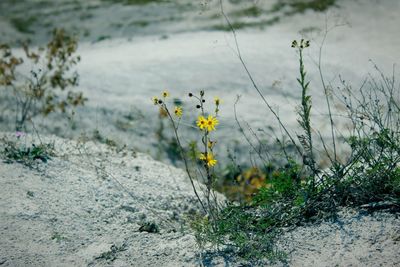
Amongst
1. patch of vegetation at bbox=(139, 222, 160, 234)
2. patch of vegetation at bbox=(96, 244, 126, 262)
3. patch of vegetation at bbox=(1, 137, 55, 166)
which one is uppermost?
patch of vegetation at bbox=(1, 137, 55, 166)

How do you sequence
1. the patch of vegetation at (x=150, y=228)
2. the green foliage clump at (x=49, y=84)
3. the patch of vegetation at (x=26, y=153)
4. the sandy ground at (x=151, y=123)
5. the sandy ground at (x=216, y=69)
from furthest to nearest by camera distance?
1. the green foliage clump at (x=49, y=84)
2. the sandy ground at (x=216, y=69)
3. the patch of vegetation at (x=26, y=153)
4. the patch of vegetation at (x=150, y=228)
5. the sandy ground at (x=151, y=123)

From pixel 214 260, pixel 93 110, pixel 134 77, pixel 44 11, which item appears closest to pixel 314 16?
pixel 134 77

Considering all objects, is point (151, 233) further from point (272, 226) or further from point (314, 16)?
point (314, 16)

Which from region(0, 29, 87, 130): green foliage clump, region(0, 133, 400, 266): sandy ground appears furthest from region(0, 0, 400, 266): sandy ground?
region(0, 29, 87, 130): green foliage clump

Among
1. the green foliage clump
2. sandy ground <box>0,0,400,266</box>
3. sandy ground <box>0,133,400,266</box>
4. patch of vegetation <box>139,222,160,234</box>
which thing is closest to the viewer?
sandy ground <box>0,133,400,266</box>

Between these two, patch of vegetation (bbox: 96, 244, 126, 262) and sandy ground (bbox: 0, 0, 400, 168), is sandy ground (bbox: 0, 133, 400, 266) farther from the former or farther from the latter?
sandy ground (bbox: 0, 0, 400, 168)

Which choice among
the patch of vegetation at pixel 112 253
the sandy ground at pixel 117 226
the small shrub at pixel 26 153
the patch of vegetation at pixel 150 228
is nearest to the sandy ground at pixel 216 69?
the small shrub at pixel 26 153

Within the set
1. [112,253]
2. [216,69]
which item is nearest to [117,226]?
[112,253]

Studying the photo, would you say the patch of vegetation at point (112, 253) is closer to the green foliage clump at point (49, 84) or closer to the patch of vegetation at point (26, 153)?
the patch of vegetation at point (26, 153)

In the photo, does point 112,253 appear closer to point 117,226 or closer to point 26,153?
point 117,226

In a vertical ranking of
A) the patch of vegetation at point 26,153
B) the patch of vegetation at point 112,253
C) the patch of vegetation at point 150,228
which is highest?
the patch of vegetation at point 26,153
